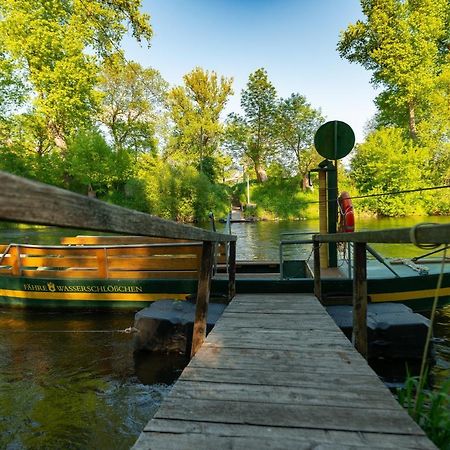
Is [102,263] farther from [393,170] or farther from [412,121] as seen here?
[412,121]

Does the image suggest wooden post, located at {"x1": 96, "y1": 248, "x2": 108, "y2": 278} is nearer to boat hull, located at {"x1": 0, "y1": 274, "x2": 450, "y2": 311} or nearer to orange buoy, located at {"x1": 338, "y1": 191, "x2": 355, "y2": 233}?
boat hull, located at {"x1": 0, "y1": 274, "x2": 450, "y2": 311}

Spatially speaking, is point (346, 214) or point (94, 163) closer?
point (346, 214)

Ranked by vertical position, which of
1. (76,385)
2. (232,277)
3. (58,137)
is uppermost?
(58,137)

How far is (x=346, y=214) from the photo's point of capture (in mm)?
6039

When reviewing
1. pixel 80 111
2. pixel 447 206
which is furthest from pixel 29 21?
pixel 447 206

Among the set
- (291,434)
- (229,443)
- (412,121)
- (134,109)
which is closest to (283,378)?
(291,434)

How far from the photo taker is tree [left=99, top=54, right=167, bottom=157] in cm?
4275

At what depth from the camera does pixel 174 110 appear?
147 ft

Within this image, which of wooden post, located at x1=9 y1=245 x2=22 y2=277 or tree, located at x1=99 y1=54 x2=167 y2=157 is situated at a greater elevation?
tree, located at x1=99 y1=54 x2=167 y2=157

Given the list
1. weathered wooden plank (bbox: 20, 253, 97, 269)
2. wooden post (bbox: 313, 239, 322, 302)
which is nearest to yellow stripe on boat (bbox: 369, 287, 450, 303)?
wooden post (bbox: 313, 239, 322, 302)

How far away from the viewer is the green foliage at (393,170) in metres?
30.6

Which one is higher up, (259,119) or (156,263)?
(259,119)

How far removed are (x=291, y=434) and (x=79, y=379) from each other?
344 cm

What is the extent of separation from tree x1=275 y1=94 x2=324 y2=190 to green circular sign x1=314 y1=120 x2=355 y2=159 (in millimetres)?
34123
